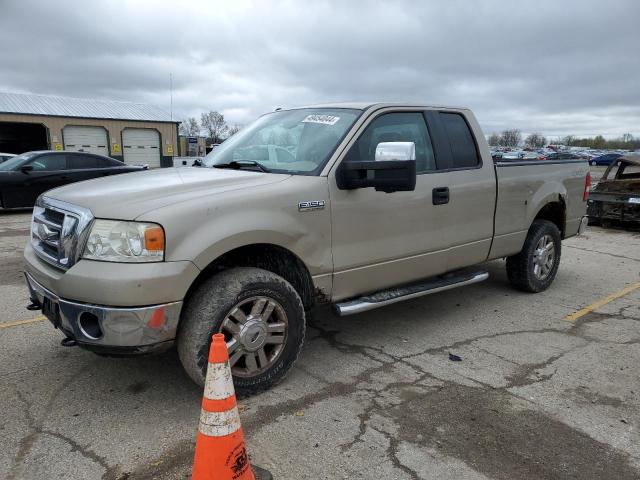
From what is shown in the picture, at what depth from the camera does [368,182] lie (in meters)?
3.53

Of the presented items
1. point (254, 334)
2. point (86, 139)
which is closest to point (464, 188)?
point (254, 334)

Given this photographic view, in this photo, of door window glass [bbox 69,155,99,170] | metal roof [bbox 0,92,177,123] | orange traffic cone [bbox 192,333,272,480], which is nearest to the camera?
orange traffic cone [bbox 192,333,272,480]

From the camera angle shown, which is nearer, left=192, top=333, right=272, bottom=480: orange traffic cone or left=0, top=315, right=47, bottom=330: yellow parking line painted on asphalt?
left=192, top=333, right=272, bottom=480: orange traffic cone

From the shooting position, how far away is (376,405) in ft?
10.8

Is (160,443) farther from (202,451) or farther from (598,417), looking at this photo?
(598,417)

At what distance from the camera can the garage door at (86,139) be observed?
35.0 meters

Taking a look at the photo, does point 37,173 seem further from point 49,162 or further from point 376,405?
point 376,405

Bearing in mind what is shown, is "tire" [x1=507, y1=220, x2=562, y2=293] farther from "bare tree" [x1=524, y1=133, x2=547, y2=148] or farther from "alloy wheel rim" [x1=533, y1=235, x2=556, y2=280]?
"bare tree" [x1=524, y1=133, x2=547, y2=148]

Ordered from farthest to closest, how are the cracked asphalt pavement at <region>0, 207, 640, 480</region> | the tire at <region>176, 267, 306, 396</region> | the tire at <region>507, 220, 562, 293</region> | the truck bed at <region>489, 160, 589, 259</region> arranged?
1. the tire at <region>507, 220, 562, 293</region>
2. the truck bed at <region>489, 160, 589, 259</region>
3. the tire at <region>176, 267, 306, 396</region>
4. the cracked asphalt pavement at <region>0, 207, 640, 480</region>

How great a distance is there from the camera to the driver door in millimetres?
3699

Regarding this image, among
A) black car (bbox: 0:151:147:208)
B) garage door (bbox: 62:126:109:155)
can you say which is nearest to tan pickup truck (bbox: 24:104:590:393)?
black car (bbox: 0:151:147:208)

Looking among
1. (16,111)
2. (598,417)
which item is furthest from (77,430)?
(16,111)

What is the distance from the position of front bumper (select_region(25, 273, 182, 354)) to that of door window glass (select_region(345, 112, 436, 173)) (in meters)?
1.71

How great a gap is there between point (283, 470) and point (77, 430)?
125cm
